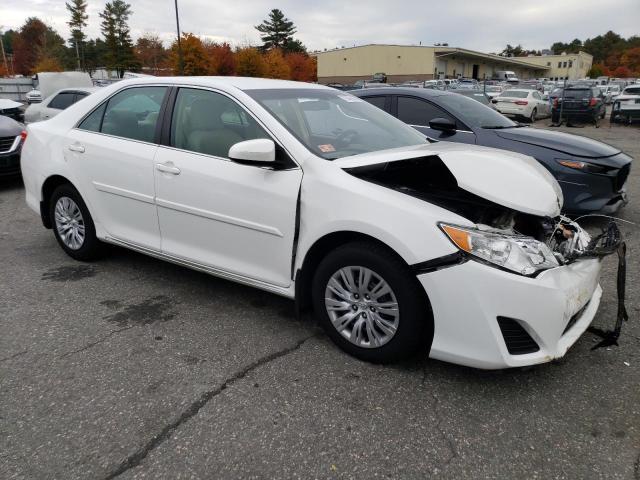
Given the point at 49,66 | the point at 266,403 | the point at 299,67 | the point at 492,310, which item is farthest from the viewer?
the point at 299,67

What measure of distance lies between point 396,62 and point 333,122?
76928 millimetres

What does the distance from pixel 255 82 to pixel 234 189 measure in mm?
1032

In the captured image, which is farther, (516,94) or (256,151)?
(516,94)

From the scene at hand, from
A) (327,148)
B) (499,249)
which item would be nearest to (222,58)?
(327,148)

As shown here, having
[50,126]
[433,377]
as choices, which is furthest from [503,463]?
[50,126]

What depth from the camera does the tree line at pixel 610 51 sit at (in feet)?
370

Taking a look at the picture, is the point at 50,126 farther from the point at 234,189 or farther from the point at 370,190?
the point at 370,190

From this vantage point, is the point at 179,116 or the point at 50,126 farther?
the point at 50,126

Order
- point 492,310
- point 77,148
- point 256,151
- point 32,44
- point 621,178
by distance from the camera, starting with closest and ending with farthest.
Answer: point 492,310, point 256,151, point 77,148, point 621,178, point 32,44

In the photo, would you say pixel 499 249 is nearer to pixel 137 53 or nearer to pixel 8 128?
pixel 8 128

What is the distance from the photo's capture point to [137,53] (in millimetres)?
77062

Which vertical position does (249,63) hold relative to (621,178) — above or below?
above

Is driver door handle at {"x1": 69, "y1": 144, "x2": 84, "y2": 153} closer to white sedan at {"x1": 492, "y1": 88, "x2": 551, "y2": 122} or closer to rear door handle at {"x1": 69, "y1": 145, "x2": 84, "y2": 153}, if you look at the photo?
rear door handle at {"x1": 69, "y1": 145, "x2": 84, "y2": 153}

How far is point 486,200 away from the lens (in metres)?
2.78
